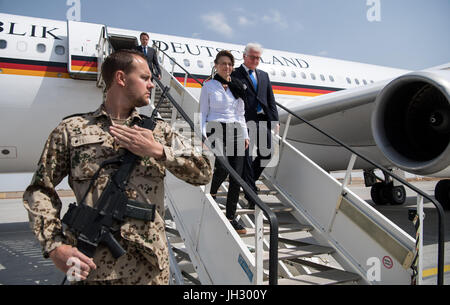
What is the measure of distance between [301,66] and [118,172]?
881 cm

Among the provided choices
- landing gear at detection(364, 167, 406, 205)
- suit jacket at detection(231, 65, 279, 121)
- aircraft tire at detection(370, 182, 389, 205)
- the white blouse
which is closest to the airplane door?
suit jacket at detection(231, 65, 279, 121)

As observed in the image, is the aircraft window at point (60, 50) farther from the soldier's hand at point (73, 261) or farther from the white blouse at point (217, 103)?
the soldier's hand at point (73, 261)

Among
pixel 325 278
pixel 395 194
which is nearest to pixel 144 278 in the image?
pixel 325 278

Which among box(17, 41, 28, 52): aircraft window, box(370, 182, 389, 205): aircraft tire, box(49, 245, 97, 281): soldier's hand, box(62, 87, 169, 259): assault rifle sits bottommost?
box(370, 182, 389, 205): aircraft tire

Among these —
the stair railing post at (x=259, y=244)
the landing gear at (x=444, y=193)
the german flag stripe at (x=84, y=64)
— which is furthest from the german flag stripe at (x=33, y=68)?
the landing gear at (x=444, y=193)

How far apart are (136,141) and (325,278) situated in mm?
2292

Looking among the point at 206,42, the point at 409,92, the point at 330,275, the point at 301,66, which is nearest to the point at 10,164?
the point at 206,42

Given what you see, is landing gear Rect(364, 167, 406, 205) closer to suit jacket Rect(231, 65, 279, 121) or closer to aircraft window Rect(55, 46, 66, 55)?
suit jacket Rect(231, 65, 279, 121)

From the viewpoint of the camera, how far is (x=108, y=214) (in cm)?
138

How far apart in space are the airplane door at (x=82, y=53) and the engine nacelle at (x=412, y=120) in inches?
197

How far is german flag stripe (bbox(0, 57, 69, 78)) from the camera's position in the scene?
5891mm

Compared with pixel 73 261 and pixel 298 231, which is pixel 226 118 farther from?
pixel 73 261

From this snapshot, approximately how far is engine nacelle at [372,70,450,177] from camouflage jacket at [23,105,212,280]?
11.5 ft

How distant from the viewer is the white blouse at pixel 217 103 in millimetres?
3076
